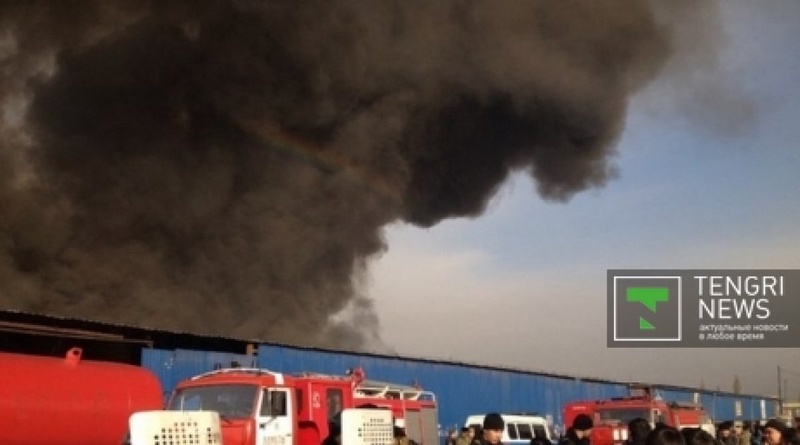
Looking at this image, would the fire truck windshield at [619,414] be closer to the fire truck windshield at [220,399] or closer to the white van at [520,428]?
the white van at [520,428]

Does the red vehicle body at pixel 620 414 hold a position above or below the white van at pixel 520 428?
above

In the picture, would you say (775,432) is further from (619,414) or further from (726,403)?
(726,403)

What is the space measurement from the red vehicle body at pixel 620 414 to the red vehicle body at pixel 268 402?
549 cm

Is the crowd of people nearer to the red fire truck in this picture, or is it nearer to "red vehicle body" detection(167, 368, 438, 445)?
the red fire truck

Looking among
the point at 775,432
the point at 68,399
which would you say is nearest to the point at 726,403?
the point at 68,399

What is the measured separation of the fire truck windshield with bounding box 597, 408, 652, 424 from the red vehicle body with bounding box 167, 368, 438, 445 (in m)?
6.11

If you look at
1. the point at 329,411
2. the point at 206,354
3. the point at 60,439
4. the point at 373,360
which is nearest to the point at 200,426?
the point at 60,439

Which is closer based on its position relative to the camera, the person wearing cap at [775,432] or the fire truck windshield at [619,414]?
the person wearing cap at [775,432]

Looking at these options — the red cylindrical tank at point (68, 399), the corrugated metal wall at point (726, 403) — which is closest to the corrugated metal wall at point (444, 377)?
the corrugated metal wall at point (726, 403)

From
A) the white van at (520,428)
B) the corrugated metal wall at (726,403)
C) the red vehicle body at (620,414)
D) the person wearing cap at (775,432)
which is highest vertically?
the person wearing cap at (775,432)

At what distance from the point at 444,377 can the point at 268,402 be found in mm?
16082

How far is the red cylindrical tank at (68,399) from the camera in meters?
12.3

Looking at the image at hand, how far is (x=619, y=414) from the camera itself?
1972 centimetres

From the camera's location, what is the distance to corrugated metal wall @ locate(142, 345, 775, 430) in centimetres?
2127
